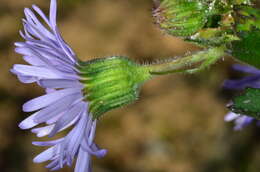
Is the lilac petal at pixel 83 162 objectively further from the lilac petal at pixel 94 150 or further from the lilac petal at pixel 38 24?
the lilac petal at pixel 38 24

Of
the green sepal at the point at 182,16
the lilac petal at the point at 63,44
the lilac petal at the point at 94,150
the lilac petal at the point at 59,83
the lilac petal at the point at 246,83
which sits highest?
Answer: the green sepal at the point at 182,16

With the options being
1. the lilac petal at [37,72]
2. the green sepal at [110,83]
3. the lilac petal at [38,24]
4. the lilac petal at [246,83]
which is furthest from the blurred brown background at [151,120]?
the lilac petal at [37,72]

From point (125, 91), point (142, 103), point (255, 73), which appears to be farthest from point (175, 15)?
point (142, 103)

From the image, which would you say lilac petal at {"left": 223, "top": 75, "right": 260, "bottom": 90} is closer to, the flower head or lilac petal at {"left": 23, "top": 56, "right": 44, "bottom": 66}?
the flower head

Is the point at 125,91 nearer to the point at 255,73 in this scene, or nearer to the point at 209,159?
the point at 255,73

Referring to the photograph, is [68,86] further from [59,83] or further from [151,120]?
[151,120]

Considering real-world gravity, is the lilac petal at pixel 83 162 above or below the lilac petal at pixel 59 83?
below

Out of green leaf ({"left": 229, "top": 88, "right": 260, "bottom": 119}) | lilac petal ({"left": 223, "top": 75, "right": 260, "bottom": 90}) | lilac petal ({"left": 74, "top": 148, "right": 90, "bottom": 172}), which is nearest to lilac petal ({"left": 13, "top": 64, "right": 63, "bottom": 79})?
lilac petal ({"left": 74, "top": 148, "right": 90, "bottom": 172})
